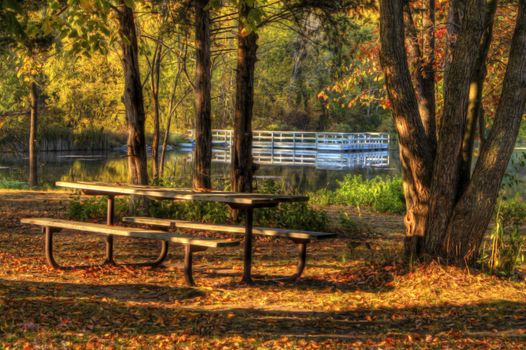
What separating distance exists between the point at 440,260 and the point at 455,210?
1.79 feet

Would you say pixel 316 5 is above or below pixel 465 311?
above

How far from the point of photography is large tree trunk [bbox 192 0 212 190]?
40.5 ft

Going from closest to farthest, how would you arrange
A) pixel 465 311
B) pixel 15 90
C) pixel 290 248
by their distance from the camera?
pixel 465 311
pixel 290 248
pixel 15 90

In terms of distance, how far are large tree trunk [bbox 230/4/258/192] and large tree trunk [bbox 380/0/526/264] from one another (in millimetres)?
3939

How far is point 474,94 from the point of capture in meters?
7.78

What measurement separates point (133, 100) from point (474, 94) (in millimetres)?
6174

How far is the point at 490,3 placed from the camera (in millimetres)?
7668

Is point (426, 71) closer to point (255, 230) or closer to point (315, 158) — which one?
point (255, 230)

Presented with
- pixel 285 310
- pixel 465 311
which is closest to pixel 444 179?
pixel 465 311

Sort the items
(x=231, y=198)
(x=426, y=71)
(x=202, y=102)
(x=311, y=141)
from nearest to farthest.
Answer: (x=231, y=198) < (x=426, y=71) < (x=202, y=102) < (x=311, y=141)

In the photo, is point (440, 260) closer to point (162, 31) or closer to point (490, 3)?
point (490, 3)

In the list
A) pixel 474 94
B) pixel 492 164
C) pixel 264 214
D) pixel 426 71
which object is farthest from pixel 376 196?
pixel 492 164

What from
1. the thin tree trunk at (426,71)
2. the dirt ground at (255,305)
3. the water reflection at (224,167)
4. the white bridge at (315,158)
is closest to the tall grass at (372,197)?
the thin tree trunk at (426,71)

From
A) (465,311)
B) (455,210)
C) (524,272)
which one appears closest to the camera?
(465,311)
